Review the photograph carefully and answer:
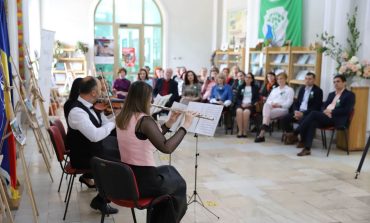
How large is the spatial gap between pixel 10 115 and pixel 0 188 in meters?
0.60

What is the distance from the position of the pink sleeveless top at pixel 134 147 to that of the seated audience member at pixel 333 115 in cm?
387

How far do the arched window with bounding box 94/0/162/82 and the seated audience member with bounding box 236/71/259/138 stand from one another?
6570 millimetres

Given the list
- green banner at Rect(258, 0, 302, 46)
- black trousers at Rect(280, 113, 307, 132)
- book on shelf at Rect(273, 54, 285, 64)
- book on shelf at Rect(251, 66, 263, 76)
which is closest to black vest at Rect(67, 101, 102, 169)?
black trousers at Rect(280, 113, 307, 132)

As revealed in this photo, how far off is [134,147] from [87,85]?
1.13 m

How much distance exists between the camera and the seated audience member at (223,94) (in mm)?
7840

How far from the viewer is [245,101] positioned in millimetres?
7754

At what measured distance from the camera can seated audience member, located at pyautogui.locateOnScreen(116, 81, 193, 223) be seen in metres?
2.76

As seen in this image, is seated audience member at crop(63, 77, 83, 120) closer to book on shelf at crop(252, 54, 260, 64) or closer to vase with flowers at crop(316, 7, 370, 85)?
vase with flowers at crop(316, 7, 370, 85)

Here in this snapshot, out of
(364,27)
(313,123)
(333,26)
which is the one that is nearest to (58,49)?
(333,26)

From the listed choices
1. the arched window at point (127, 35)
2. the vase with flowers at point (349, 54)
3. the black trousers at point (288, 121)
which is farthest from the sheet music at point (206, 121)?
the arched window at point (127, 35)

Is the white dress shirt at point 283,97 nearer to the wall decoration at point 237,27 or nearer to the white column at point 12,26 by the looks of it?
the white column at point 12,26

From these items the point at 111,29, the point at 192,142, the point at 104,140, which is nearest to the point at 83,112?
the point at 104,140

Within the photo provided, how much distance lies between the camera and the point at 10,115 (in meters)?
3.20

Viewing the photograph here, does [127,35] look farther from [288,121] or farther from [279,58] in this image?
[288,121]
